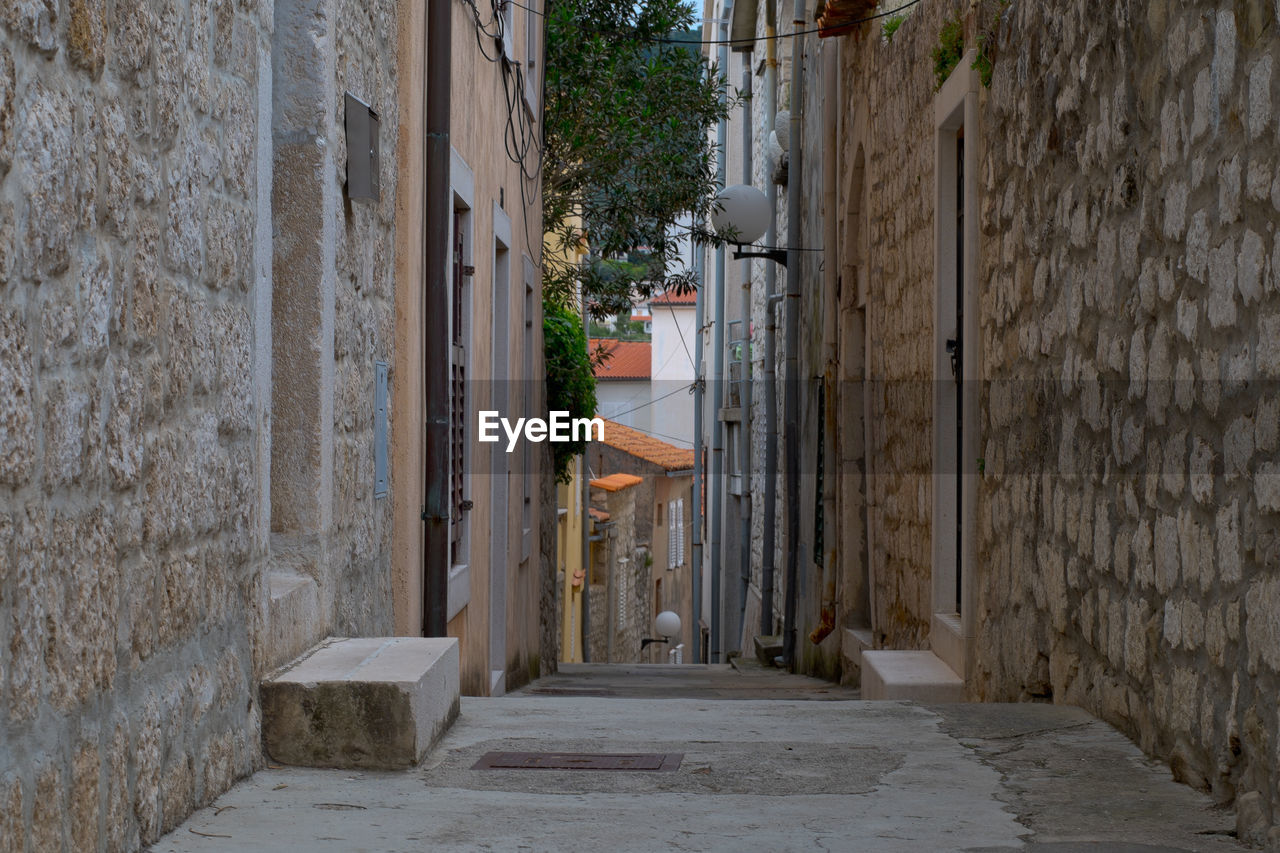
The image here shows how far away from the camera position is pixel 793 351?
12266mm

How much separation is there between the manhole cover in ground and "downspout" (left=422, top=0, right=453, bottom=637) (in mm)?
1900

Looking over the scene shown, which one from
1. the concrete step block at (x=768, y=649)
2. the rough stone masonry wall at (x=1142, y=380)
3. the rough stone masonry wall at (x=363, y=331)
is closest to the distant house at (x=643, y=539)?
the concrete step block at (x=768, y=649)

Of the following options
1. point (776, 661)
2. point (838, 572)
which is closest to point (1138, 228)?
point (838, 572)

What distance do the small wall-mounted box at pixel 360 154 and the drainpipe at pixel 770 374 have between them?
930 centimetres

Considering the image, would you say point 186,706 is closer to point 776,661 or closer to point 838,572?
point 838,572

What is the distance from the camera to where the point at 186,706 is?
2834mm

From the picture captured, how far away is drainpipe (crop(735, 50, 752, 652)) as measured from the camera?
17.6 metres

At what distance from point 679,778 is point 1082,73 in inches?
95.4

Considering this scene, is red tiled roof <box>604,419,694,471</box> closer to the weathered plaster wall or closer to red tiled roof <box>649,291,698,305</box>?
red tiled roof <box>649,291,698,305</box>

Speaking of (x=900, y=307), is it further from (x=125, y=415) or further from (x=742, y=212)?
(x=125, y=415)

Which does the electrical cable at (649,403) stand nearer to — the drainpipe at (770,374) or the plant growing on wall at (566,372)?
the drainpipe at (770,374)

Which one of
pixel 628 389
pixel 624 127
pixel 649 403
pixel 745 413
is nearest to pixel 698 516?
pixel 745 413

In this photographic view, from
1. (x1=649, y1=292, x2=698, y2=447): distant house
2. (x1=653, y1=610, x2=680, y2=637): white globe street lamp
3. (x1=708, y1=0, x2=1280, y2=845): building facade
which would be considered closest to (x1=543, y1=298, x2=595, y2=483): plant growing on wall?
(x1=708, y1=0, x2=1280, y2=845): building facade

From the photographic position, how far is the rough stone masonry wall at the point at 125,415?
2.00 m
